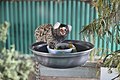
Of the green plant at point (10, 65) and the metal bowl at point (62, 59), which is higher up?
the green plant at point (10, 65)

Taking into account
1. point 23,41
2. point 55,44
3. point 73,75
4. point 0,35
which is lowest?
point 73,75

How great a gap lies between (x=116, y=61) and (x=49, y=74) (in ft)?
6.27

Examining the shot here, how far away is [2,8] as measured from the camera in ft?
10.1

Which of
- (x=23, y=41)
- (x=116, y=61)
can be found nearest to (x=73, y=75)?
(x=23, y=41)

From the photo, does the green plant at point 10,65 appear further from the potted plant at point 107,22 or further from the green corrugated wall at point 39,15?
the green corrugated wall at point 39,15

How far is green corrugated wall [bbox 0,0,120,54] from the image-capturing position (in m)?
2.97

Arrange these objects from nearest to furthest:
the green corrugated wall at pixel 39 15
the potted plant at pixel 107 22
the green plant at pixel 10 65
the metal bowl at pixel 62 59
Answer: the green plant at pixel 10 65 → the metal bowl at pixel 62 59 → the potted plant at pixel 107 22 → the green corrugated wall at pixel 39 15

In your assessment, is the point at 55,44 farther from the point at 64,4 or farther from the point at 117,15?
the point at 64,4

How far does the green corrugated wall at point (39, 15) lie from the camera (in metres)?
2.97

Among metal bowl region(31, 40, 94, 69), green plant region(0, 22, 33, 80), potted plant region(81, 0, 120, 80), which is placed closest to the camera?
green plant region(0, 22, 33, 80)

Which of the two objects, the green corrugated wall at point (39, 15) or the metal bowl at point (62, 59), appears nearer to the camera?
the metal bowl at point (62, 59)

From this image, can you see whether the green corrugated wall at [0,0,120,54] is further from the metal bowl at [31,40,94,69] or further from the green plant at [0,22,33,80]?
the green plant at [0,22,33,80]

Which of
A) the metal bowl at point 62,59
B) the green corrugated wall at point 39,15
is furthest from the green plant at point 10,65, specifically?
the green corrugated wall at point 39,15

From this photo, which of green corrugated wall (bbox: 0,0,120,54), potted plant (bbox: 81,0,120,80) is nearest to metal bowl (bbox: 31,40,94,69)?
potted plant (bbox: 81,0,120,80)
